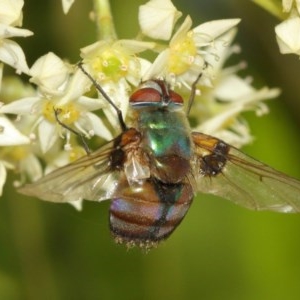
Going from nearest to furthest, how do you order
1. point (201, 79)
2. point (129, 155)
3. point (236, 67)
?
point (129, 155) → point (201, 79) → point (236, 67)

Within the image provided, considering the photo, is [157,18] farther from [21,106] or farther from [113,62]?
[21,106]

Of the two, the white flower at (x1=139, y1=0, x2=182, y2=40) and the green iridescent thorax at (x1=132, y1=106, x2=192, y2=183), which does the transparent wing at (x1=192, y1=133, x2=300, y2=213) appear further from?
the white flower at (x1=139, y1=0, x2=182, y2=40)

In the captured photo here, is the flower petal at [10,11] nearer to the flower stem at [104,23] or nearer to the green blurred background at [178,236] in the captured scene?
the flower stem at [104,23]

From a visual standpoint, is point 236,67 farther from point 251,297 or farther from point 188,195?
point 188,195

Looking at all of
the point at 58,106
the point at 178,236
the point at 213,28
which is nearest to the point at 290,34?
the point at 213,28

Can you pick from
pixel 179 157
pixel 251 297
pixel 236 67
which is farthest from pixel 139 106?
pixel 251 297
